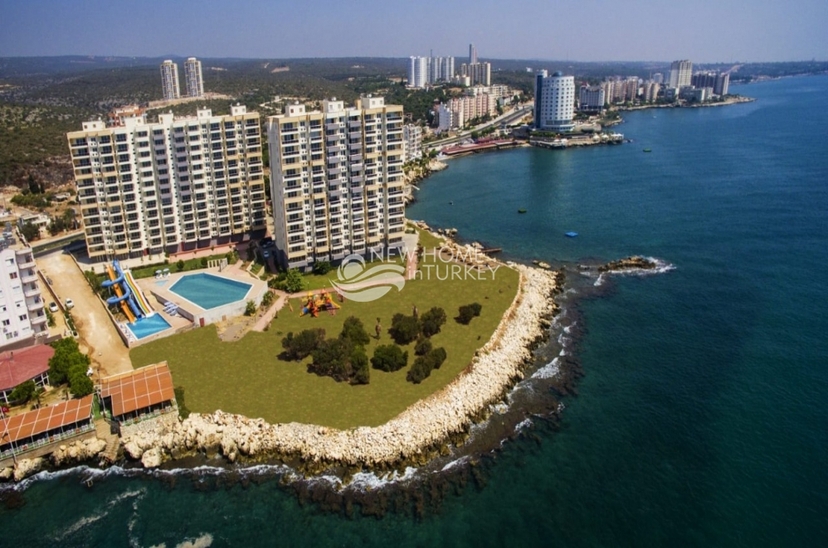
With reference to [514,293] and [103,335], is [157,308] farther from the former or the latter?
[514,293]

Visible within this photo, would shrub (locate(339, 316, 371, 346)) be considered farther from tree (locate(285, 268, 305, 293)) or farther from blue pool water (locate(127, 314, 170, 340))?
blue pool water (locate(127, 314, 170, 340))

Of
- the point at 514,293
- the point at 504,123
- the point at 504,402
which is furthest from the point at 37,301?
the point at 504,123

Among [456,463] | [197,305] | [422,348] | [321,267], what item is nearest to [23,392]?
[197,305]

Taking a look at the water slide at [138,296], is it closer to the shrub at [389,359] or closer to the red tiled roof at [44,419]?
the red tiled roof at [44,419]

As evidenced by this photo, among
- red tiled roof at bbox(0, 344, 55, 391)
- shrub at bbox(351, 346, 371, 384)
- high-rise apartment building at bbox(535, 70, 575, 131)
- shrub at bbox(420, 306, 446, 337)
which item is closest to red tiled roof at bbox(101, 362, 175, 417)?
red tiled roof at bbox(0, 344, 55, 391)

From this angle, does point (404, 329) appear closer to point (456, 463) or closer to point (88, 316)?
point (456, 463)

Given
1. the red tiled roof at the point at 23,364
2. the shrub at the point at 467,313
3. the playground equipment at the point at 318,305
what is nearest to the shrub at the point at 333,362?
the playground equipment at the point at 318,305

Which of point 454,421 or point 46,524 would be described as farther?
point 454,421
